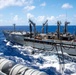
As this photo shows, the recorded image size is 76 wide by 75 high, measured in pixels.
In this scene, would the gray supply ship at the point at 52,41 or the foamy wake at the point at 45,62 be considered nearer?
the foamy wake at the point at 45,62

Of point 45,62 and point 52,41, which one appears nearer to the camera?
point 45,62

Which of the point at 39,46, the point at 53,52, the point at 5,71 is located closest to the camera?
the point at 5,71

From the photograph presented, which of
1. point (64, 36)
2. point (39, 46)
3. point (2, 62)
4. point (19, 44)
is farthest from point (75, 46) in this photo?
point (2, 62)

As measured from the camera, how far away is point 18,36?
79562 mm

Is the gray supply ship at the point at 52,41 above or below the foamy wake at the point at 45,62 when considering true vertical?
above

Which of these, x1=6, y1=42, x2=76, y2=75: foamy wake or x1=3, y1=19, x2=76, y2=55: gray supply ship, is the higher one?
x1=3, y1=19, x2=76, y2=55: gray supply ship

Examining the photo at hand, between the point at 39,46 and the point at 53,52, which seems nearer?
the point at 53,52

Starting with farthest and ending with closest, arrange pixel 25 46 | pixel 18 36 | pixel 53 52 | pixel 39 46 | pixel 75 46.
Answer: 1. pixel 18 36
2. pixel 25 46
3. pixel 39 46
4. pixel 53 52
5. pixel 75 46

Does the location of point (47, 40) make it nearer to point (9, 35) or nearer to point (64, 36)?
point (64, 36)

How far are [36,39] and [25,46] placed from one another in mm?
6839

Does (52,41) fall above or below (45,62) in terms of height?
above

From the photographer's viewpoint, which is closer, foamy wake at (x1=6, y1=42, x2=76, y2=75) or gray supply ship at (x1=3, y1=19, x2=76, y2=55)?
foamy wake at (x1=6, y1=42, x2=76, y2=75)

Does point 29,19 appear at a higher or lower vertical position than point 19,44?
higher

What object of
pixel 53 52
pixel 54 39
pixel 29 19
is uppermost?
pixel 29 19
